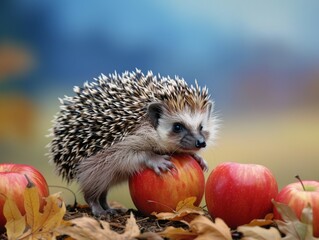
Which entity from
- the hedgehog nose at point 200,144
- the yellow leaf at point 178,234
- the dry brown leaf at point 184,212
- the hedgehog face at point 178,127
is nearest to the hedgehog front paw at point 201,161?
the hedgehog face at point 178,127

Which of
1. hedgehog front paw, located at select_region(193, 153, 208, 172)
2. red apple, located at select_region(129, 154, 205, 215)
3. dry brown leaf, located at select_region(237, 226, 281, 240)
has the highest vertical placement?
hedgehog front paw, located at select_region(193, 153, 208, 172)

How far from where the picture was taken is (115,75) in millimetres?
4129

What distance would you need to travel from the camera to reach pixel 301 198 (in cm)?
319

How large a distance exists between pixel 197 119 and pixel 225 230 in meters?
1.02

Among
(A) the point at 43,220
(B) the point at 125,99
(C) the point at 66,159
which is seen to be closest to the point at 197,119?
(B) the point at 125,99

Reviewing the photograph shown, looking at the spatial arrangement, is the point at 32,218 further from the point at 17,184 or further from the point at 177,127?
the point at 177,127

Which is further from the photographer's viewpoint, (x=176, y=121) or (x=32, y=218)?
(x=176, y=121)

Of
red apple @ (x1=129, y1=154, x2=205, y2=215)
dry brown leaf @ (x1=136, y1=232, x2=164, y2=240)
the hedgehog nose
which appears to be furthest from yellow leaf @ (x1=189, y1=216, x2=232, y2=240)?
the hedgehog nose

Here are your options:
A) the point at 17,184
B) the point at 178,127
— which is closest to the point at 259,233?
the point at 178,127

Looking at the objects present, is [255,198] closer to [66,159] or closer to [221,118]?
[221,118]

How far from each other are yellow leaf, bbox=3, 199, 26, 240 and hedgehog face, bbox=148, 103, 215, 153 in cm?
110

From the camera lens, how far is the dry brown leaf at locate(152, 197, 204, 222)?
3447 mm

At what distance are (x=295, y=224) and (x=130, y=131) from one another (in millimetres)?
1288

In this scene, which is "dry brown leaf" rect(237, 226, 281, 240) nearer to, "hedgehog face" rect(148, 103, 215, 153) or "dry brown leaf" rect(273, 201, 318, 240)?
"dry brown leaf" rect(273, 201, 318, 240)
